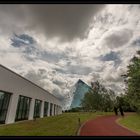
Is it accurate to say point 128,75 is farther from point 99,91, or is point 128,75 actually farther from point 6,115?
point 99,91

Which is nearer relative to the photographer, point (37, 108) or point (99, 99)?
point (37, 108)

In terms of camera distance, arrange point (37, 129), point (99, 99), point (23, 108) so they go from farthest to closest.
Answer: point (99, 99)
point (23, 108)
point (37, 129)

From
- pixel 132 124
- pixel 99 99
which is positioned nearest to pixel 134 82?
pixel 132 124

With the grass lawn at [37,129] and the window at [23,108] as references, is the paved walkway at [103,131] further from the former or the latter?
the window at [23,108]

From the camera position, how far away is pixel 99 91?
49344 mm

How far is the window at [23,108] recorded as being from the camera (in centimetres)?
1539

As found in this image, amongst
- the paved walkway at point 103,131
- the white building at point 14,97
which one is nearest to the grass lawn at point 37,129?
the paved walkway at point 103,131

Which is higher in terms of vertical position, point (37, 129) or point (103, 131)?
point (37, 129)

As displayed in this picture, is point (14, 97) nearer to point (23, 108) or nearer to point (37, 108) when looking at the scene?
point (23, 108)

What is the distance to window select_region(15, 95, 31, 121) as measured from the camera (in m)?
15.4

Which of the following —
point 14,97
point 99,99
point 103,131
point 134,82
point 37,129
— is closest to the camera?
point 37,129

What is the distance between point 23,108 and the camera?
16.5 metres

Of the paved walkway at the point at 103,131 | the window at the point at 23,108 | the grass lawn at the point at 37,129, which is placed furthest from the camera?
the window at the point at 23,108
